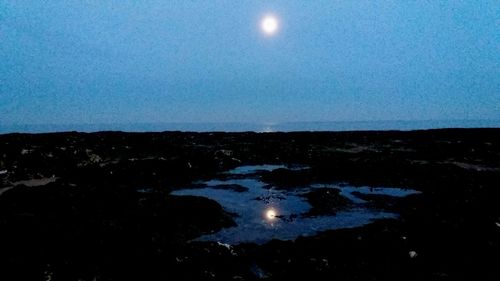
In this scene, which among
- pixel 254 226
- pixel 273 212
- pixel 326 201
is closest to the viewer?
pixel 254 226

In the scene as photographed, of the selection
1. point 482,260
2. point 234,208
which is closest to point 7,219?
point 234,208

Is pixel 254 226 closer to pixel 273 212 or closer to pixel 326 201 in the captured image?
pixel 273 212

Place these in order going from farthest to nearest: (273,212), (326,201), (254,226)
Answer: (326,201) → (273,212) → (254,226)

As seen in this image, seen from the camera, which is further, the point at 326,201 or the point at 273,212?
the point at 326,201

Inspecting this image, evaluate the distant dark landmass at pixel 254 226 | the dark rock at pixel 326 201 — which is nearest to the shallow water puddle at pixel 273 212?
the distant dark landmass at pixel 254 226

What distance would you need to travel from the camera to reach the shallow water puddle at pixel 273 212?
10.6 meters

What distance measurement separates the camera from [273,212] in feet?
43.5

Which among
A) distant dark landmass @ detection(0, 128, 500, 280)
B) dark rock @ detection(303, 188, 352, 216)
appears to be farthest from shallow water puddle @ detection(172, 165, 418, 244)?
dark rock @ detection(303, 188, 352, 216)

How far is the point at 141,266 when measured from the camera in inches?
300

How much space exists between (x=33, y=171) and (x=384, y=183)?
2105 centimetres

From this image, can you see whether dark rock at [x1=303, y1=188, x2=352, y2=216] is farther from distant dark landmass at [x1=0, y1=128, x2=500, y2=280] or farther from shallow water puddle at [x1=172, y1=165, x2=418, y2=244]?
shallow water puddle at [x1=172, y1=165, x2=418, y2=244]

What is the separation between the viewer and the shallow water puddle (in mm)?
10586

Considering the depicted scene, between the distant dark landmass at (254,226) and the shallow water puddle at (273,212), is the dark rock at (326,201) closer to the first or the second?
the distant dark landmass at (254,226)

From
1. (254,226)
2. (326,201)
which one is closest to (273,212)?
(254,226)
